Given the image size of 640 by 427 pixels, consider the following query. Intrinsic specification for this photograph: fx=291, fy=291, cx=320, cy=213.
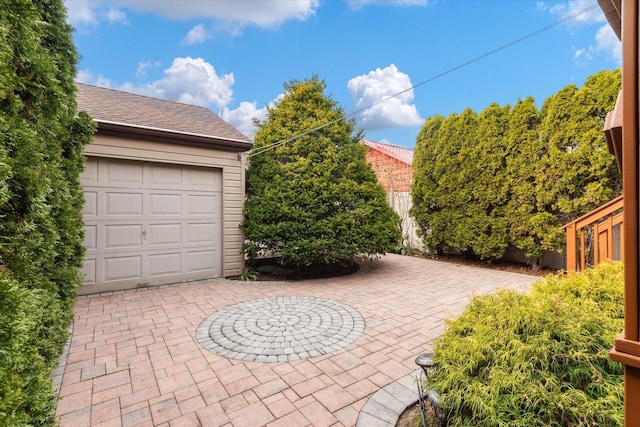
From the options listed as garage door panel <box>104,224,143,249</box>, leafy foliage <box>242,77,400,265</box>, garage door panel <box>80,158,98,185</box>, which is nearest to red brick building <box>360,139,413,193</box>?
leafy foliage <box>242,77,400,265</box>

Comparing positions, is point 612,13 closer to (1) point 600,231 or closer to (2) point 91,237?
(1) point 600,231

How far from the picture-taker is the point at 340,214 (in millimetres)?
5918

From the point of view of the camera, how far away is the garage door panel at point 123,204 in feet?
16.9

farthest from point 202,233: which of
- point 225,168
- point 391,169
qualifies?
point 391,169

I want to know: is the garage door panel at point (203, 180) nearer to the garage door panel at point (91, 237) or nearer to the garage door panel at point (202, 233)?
the garage door panel at point (202, 233)

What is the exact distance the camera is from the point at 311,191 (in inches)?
232

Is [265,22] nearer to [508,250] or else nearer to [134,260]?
[134,260]

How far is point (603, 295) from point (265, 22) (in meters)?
8.05

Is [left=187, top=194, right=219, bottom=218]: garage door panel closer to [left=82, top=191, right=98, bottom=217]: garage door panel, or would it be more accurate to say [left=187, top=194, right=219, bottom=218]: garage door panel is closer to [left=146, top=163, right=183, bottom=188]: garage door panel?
[left=146, top=163, right=183, bottom=188]: garage door panel

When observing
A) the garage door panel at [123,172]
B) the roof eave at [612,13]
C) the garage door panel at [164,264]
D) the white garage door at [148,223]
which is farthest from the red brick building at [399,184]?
the roof eave at [612,13]

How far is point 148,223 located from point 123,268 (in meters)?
0.89

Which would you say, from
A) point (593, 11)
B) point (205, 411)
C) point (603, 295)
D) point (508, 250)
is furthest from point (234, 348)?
point (508, 250)

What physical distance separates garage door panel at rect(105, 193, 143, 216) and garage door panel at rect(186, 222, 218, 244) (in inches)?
37.6

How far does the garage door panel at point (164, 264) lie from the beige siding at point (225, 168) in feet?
2.86
